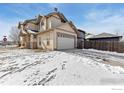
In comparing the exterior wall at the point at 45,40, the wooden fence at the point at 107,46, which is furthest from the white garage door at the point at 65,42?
the wooden fence at the point at 107,46

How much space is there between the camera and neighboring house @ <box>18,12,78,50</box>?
1258cm

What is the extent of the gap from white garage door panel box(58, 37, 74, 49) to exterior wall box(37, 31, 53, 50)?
1.03 meters

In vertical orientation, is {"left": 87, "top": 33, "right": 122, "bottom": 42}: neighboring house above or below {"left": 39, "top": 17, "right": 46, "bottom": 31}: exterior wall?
below

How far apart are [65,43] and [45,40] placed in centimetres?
243

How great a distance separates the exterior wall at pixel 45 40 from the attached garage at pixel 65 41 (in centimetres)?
89

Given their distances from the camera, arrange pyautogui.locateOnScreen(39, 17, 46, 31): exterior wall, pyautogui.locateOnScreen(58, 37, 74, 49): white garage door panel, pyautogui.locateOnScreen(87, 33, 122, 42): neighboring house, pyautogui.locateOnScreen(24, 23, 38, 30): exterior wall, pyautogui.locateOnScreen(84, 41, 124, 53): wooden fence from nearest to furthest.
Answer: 1. pyautogui.locateOnScreen(84, 41, 124, 53): wooden fence
2. pyautogui.locateOnScreen(58, 37, 74, 49): white garage door panel
3. pyautogui.locateOnScreen(39, 17, 46, 31): exterior wall
4. pyautogui.locateOnScreen(24, 23, 38, 30): exterior wall
5. pyautogui.locateOnScreen(87, 33, 122, 42): neighboring house

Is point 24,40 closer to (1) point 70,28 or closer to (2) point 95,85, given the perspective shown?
(1) point 70,28

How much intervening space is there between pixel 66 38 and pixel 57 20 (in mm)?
2690

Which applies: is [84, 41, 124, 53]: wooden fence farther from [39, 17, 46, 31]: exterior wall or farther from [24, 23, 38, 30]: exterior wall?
[24, 23, 38, 30]: exterior wall

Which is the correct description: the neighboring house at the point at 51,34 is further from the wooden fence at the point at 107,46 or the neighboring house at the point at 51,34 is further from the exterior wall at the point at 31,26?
the wooden fence at the point at 107,46

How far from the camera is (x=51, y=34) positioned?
490 inches

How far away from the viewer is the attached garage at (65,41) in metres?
12.9

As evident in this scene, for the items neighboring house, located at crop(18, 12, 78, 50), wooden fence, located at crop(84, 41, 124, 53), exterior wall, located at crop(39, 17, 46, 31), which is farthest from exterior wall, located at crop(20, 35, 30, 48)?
wooden fence, located at crop(84, 41, 124, 53)
